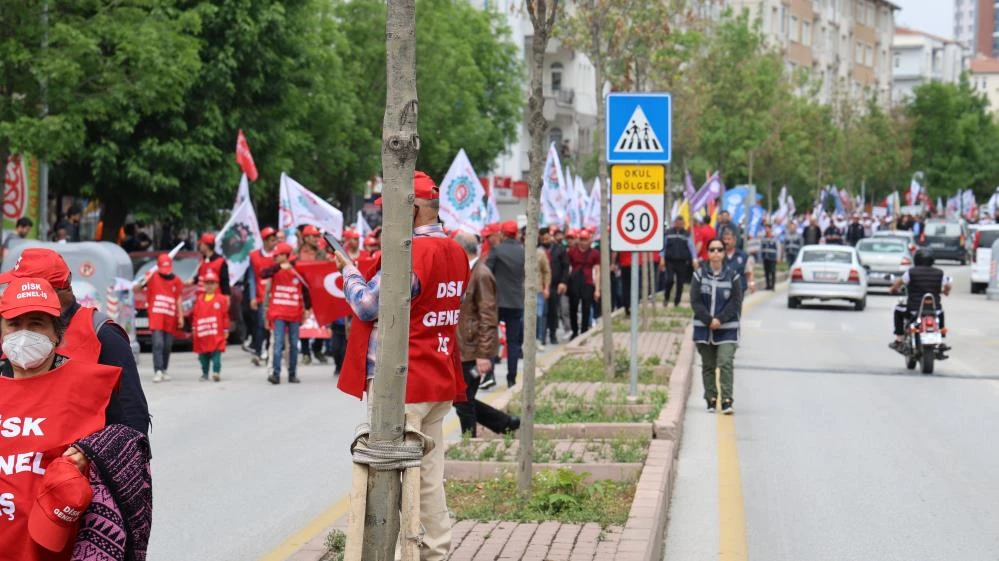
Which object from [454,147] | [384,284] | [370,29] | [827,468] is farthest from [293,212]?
[454,147]

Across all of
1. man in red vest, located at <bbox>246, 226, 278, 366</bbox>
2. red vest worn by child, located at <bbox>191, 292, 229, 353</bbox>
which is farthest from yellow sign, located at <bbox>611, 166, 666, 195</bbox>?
man in red vest, located at <bbox>246, 226, 278, 366</bbox>

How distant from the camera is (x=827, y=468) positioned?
38.2 ft

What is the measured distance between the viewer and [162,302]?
1853cm

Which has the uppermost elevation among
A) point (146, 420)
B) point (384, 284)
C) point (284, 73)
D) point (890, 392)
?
point (284, 73)

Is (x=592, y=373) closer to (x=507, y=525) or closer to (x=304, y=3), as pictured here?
(x=507, y=525)

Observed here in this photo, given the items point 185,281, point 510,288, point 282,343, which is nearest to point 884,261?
point 185,281

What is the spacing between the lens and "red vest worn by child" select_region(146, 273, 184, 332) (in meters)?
18.3

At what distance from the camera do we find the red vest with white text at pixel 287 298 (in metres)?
18.3

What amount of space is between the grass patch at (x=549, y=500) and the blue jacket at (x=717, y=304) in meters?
5.63

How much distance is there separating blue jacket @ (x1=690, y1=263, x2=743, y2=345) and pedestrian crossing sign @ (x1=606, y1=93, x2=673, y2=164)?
1.47m

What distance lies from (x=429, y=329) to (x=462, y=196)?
20.8 m

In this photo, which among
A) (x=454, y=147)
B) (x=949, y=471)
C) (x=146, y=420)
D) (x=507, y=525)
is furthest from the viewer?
(x=454, y=147)

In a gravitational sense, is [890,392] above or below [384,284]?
below

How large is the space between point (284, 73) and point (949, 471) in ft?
76.5
